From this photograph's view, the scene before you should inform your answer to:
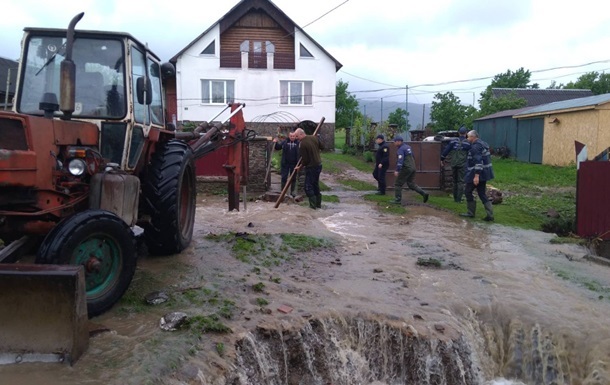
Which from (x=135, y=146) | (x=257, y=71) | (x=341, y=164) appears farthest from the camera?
(x=257, y=71)

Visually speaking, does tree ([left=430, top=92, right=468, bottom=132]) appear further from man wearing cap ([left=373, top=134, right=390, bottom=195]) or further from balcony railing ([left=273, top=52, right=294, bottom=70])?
man wearing cap ([left=373, top=134, right=390, bottom=195])

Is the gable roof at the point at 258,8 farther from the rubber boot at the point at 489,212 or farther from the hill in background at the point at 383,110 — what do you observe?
the rubber boot at the point at 489,212

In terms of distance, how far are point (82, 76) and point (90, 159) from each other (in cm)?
110

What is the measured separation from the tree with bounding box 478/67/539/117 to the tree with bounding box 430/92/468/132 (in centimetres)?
168

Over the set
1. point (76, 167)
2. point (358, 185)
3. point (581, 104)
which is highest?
point (581, 104)

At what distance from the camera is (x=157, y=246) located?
639 cm

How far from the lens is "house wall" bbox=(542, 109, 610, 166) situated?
2147 centimetres

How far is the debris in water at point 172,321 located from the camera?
4273mm

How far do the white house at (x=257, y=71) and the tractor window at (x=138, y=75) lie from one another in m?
21.6

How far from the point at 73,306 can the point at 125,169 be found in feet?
6.54

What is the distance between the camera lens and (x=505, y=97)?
4072cm

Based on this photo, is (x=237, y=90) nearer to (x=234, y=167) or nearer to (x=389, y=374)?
(x=234, y=167)

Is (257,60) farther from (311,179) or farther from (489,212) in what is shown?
(489,212)

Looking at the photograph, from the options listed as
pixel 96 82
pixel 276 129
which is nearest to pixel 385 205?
pixel 96 82
